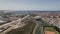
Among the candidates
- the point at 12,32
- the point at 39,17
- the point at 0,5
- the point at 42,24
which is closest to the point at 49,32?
the point at 42,24

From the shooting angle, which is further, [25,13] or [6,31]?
[25,13]

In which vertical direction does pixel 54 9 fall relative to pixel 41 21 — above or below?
above

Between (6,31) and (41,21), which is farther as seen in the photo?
(41,21)

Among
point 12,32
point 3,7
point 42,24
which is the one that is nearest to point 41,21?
point 42,24

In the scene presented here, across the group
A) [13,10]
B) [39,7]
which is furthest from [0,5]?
[39,7]

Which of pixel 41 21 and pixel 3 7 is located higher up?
pixel 3 7

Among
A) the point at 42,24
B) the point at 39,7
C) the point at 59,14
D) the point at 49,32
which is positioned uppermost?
the point at 39,7

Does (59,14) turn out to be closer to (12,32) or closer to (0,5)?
(12,32)

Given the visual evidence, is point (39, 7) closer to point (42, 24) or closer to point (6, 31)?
point (42, 24)

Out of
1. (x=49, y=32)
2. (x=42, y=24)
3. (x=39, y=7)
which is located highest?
(x=39, y=7)
